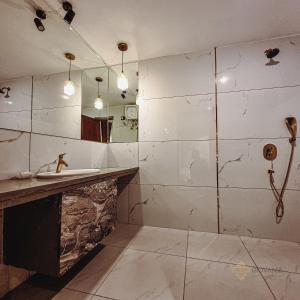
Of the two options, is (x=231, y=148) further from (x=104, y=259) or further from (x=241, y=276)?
(x=104, y=259)

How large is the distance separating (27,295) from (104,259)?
19.8 inches

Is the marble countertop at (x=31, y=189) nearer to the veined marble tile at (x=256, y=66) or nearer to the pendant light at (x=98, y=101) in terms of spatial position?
the pendant light at (x=98, y=101)

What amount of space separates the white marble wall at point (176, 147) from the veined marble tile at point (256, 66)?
0.15 meters

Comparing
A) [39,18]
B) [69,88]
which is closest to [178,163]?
[69,88]

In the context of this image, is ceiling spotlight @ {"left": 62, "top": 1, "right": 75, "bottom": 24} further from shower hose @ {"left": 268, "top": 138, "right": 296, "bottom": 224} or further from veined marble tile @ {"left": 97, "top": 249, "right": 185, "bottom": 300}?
shower hose @ {"left": 268, "top": 138, "right": 296, "bottom": 224}

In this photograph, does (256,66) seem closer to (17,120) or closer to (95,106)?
(95,106)

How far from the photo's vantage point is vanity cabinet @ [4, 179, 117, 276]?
92cm

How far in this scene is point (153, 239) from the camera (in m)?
1.73

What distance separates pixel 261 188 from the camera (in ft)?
5.75

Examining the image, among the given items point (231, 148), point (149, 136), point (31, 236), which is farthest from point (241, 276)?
point (149, 136)

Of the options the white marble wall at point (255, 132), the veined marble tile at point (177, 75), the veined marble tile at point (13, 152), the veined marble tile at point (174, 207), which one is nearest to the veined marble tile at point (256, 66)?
the white marble wall at point (255, 132)

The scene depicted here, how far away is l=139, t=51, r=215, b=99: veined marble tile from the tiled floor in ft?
5.05

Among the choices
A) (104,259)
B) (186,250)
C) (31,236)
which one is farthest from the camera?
(186,250)

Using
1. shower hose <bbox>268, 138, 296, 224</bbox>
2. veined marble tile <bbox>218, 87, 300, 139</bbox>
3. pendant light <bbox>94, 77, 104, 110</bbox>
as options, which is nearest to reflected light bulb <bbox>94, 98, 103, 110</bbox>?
pendant light <bbox>94, 77, 104, 110</bbox>
